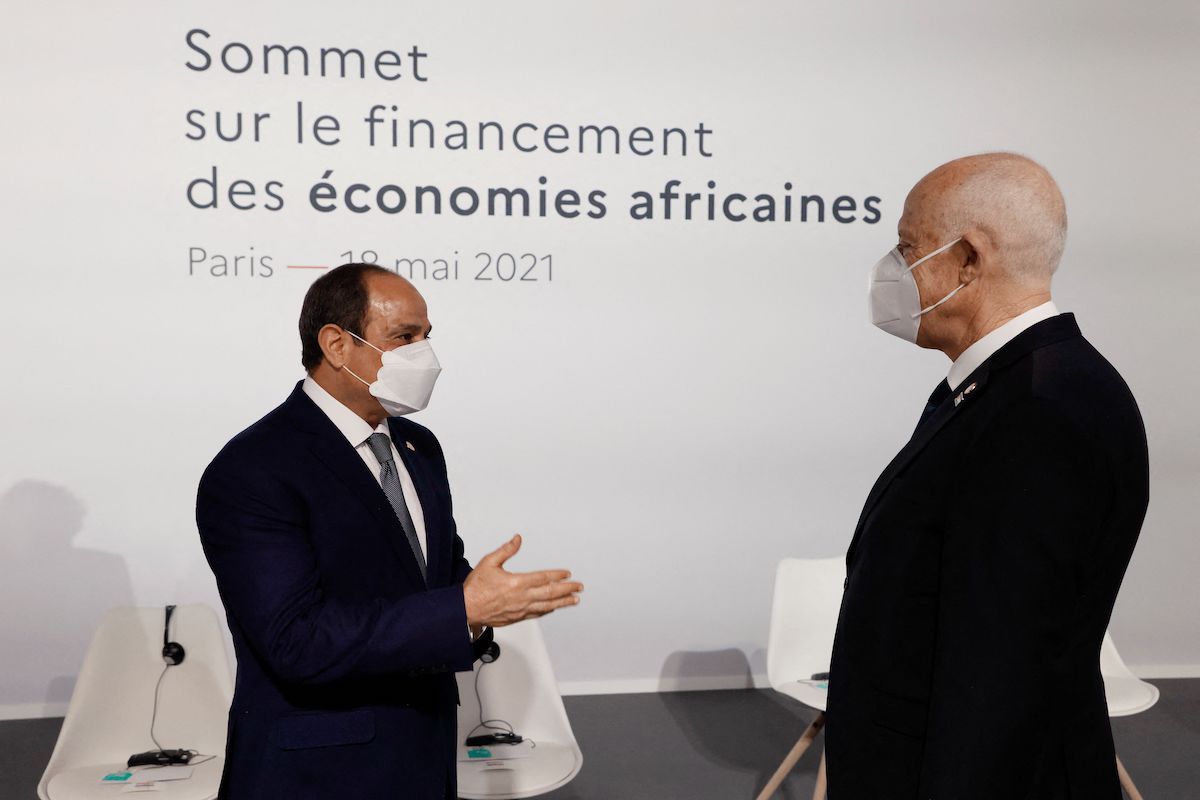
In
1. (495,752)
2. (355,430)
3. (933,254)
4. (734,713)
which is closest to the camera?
(933,254)

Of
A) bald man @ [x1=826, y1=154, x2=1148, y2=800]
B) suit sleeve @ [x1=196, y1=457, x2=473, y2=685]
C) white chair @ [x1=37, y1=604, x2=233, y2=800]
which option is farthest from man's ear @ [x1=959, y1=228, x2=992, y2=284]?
white chair @ [x1=37, y1=604, x2=233, y2=800]

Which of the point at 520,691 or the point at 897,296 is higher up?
the point at 897,296

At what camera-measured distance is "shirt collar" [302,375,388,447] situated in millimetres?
2391

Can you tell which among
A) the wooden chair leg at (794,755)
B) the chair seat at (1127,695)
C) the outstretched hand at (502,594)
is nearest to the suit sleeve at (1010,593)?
the outstretched hand at (502,594)

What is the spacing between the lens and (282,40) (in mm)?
5086

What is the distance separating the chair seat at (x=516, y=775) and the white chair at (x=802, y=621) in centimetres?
101

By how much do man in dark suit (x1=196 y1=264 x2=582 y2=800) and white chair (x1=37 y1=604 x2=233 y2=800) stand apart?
1.57 metres

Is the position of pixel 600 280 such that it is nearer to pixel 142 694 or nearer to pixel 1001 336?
pixel 142 694

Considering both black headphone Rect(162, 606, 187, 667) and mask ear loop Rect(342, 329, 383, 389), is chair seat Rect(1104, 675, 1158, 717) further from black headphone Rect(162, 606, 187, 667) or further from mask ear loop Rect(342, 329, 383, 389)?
black headphone Rect(162, 606, 187, 667)

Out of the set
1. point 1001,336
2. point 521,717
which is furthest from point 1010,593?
point 521,717

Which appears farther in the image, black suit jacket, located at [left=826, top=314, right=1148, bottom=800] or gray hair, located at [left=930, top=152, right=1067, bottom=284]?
gray hair, located at [left=930, top=152, right=1067, bottom=284]

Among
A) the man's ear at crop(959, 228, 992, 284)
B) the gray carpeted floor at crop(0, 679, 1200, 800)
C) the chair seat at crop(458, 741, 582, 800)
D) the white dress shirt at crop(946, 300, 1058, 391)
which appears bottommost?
the gray carpeted floor at crop(0, 679, 1200, 800)

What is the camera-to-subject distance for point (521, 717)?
3850 mm

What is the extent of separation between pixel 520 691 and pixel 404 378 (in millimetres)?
1777
